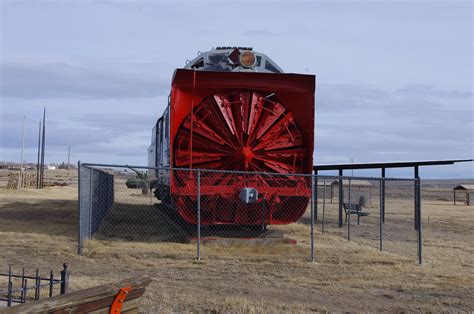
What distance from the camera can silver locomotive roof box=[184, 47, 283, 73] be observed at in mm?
13297

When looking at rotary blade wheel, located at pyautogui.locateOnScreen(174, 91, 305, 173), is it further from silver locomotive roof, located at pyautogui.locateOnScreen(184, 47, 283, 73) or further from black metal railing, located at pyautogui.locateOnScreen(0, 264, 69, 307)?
black metal railing, located at pyautogui.locateOnScreen(0, 264, 69, 307)

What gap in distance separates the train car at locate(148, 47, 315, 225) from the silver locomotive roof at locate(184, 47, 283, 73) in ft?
0.10

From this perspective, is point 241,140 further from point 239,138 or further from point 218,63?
point 218,63

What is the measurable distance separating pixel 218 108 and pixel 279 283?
4744 millimetres

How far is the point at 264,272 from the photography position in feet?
34.2

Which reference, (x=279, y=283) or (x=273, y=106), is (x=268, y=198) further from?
(x=279, y=283)

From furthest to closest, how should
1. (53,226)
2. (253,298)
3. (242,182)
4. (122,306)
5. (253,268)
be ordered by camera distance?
(53,226) < (242,182) < (253,268) < (253,298) < (122,306)

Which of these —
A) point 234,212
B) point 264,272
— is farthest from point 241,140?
point 264,272

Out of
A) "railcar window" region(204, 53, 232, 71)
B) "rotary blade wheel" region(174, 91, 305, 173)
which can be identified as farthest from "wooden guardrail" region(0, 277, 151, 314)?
"railcar window" region(204, 53, 232, 71)

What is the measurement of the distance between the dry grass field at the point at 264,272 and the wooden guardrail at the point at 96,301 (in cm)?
270

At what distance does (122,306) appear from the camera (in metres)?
4.77

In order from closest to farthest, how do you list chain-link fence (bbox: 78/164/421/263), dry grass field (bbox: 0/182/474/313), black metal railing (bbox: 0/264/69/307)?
black metal railing (bbox: 0/264/69/307) < dry grass field (bbox: 0/182/474/313) < chain-link fence (bbox: 78/164/421/263)

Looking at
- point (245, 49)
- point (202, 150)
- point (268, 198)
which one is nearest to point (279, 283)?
point (268, 198)

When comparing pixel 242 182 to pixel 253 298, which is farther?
pixel 242 182
